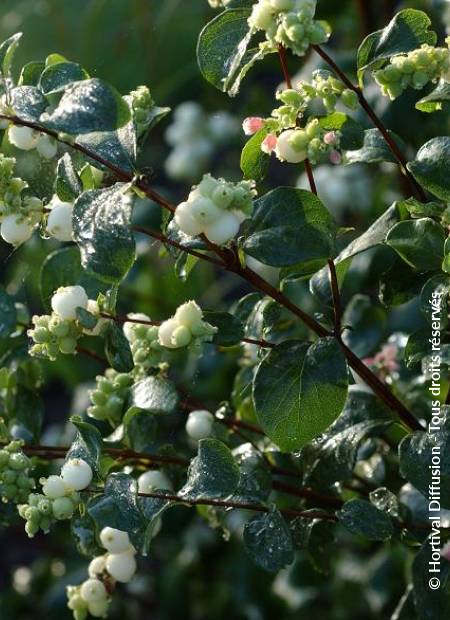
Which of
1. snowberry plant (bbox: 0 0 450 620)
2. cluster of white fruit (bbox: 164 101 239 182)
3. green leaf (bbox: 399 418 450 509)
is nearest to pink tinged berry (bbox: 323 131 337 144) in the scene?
snowberry plant (bbox: 0 0 450 620)

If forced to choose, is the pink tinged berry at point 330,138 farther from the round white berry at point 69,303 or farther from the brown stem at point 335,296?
the round white berry at point 69,303

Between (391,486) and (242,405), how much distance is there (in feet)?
0.69

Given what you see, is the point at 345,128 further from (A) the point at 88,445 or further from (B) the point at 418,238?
(A) the point at 88,445

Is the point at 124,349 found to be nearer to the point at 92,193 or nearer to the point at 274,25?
the point at 92,193

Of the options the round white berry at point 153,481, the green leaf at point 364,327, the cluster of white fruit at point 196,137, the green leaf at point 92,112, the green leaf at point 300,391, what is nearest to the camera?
the green leaf at point 92,112

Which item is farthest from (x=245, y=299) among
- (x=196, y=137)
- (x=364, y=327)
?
(x=196, y=137)

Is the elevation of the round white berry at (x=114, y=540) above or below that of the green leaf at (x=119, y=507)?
below

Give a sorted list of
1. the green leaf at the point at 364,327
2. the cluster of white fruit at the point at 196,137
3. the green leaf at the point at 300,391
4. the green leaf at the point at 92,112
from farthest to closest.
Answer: the cluster of white fruit at the point at 196,137 < the green leaf at the point at 364,327 < the green leaf at the point at 300,391 < the green leaf at the point at 92,112

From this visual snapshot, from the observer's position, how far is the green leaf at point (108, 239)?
645 millimetres

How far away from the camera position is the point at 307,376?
727 millimetres

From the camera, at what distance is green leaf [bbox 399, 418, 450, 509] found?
0.74m

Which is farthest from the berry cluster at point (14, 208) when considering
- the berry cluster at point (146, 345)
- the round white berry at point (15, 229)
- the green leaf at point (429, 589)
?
the green leaf at point (429, 589)

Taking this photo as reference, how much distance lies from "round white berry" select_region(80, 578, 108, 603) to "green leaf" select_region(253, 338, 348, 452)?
197 mm

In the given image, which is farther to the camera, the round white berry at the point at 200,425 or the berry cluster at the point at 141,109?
the round white berry at the point at 200,425
